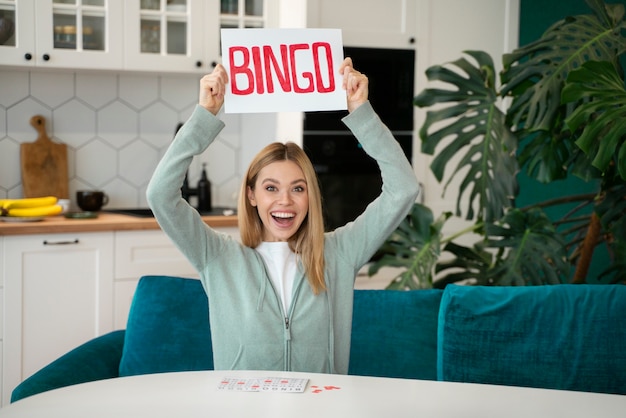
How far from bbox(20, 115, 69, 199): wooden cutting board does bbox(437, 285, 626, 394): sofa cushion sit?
2.43 meters

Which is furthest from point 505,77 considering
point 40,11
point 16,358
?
point 16,358

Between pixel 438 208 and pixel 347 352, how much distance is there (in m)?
2.22

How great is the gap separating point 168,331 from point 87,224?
51.3 inches

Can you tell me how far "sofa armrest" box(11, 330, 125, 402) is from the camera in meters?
2.09

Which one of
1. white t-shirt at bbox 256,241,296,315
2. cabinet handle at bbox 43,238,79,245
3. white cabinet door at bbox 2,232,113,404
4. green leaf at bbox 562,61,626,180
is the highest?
green leaf at bbox 562,61,626,180

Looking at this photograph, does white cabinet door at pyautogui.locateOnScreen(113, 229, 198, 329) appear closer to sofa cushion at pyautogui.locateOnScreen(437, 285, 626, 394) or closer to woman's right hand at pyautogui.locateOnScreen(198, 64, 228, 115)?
sofa cushion at pyautogui.locateOnScreen(437, 285, 626, 394)

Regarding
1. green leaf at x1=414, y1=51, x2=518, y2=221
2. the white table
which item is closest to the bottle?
green leaf at x1=414, y1=51, x2=518, y2=221

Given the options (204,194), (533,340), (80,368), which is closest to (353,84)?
(533,340)

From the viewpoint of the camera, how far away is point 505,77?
292 centimetres

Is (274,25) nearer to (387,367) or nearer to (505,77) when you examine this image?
(505,77)

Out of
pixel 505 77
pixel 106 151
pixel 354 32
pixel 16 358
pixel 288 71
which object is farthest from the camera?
pixel 106 151

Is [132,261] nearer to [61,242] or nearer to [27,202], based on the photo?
[61,242]

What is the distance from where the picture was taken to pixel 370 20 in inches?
152

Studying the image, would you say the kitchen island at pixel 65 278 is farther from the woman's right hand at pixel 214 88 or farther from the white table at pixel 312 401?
the white table at pixel 312 401
